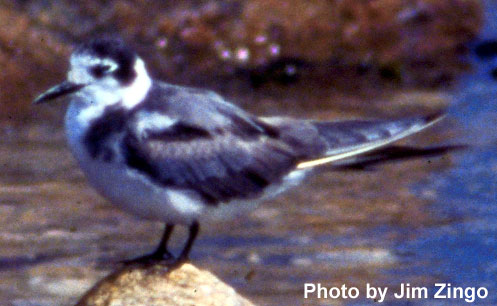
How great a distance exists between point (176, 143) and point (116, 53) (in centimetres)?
48

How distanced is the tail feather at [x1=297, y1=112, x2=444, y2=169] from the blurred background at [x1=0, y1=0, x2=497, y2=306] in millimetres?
1098

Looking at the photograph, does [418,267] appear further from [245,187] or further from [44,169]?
[44,169]

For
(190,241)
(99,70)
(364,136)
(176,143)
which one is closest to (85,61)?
(99,70)

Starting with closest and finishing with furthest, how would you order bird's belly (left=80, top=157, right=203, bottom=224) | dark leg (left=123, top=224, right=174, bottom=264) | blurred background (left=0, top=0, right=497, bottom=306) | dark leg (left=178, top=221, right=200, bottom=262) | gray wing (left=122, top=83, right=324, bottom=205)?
1. bird's belly (left=80, top=157, right=203, bottom=224)
2. gray wing (left=122, top=83, right=324, bottom=205)
3. dark leg (left=178, top=221, right=200, bottom=262)
4. dark leg (left=123, top=224, right=174, bottom=264)
5. blurred background (left=0, top=0, right=497, bottom=306)

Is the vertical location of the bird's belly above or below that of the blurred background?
below

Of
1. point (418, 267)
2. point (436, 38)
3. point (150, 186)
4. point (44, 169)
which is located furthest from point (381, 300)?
point (436, 38)

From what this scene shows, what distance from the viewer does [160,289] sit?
5355mm

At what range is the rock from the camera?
17.4 feet

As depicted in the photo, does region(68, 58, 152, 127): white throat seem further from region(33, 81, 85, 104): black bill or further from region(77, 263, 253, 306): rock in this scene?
region(77, 263, 253, 306): rock

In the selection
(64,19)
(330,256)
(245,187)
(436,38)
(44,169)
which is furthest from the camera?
(436,38)

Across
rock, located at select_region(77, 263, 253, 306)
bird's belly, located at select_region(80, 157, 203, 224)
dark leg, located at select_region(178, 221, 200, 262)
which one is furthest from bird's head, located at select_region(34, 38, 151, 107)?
rock, located at select_region(77, 263, 253, 306)

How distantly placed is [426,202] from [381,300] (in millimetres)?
1383

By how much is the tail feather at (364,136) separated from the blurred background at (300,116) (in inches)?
43.2

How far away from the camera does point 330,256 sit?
6.96 m
